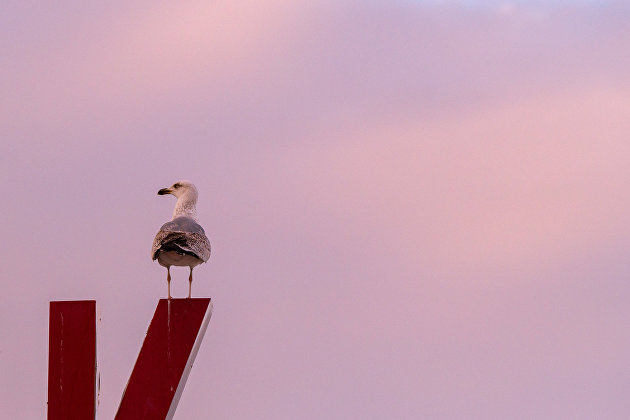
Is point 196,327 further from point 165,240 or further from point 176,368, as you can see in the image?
point 165,240

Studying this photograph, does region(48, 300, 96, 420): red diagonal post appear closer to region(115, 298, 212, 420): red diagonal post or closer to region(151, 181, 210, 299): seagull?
region(115, 298, 212, 420): red diagonal post

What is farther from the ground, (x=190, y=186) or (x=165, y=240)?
(x=190, y=186)

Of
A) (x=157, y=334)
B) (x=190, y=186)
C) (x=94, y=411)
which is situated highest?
(x=190, y=186)

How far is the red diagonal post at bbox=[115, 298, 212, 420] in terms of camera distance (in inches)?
571

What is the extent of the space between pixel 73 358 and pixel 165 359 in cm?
126

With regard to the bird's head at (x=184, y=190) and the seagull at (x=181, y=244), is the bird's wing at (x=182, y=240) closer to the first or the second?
the seagull at (x=181, y=244)

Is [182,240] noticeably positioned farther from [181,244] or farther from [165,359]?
[165,359]

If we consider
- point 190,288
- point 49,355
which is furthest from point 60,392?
point 190,288

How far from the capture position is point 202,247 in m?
19.5

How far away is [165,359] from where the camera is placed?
49.1ft

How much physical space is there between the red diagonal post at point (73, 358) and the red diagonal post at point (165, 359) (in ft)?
1.69

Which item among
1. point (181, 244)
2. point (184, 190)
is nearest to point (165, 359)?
point (181, 244)

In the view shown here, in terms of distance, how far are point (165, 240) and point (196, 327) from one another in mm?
3974

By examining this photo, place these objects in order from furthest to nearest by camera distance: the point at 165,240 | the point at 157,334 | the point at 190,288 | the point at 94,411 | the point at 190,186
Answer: the point at 190,186 < the point at 190,288 < the point at 165,240 < the point at 157,334 < the point at 94,411
